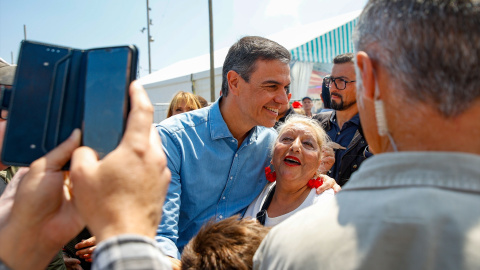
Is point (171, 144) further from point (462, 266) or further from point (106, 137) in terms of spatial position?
point (462, 266)

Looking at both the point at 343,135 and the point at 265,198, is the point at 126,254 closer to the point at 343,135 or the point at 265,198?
the point at 265,198

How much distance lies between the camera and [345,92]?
333cm

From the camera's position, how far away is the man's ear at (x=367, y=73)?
827 millimetres

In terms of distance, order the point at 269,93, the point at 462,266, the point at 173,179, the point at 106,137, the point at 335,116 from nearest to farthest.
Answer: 1. the point at 462,266
2. the point at 106,137
3. the point at 173,179
4. the point at 269,93
5. the point at 335,116

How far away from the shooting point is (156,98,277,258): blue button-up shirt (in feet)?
6.44

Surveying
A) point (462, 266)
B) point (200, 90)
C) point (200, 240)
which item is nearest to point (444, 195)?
point (462, 266)

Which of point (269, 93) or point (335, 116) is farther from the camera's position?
point (335, 116)

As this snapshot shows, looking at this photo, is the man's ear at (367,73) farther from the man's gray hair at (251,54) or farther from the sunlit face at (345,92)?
the sunlit face at (345,92)

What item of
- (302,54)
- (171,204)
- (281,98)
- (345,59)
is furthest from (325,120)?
(302,54)

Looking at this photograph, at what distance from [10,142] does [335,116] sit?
3039 millimetres

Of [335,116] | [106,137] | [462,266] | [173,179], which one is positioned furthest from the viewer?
[335,116]

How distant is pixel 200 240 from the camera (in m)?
1.29

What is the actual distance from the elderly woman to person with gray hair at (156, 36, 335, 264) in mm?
69

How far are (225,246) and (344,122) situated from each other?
2334mm
